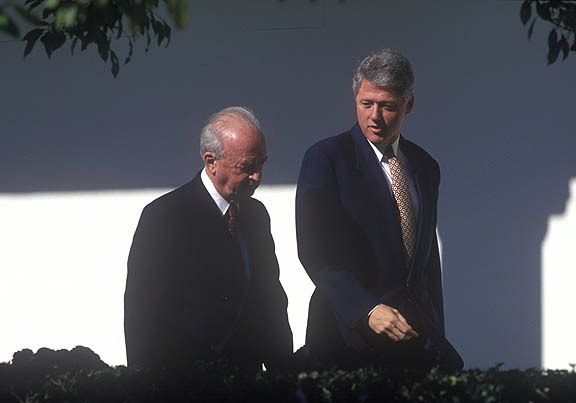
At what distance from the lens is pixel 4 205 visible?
24.4 feet

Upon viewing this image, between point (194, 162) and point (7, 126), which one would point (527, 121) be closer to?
point (194, 162)

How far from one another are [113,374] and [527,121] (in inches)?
148

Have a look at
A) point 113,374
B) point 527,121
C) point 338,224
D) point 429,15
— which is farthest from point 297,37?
point 113,374

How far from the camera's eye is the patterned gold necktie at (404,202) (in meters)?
5.26

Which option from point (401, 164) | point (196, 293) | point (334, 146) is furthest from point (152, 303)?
point (401, 164)

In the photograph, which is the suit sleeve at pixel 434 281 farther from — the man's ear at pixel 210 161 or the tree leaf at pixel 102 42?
the tree leaf at pixel 102 42

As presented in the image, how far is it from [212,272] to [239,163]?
1.95 ft

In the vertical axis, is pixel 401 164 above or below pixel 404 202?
above

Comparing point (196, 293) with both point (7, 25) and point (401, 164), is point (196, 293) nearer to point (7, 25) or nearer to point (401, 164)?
point (401, 164)

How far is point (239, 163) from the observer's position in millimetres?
5078

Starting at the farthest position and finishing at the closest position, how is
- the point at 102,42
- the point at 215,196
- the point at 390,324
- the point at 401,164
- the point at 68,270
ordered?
the point at 68,270
the point at 401,164
the point at 215,196
the point at 102,42
the point at 390,324

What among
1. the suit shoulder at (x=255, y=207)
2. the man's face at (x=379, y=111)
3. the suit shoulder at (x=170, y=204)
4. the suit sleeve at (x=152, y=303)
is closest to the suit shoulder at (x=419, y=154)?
the man's face at (x=379, y=111)

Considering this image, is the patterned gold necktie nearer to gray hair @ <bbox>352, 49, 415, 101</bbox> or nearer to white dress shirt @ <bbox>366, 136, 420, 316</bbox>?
white dress shirt @ <bbox>366, 136, 420, 316</bbox>

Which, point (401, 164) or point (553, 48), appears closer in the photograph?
point (553, 48)
